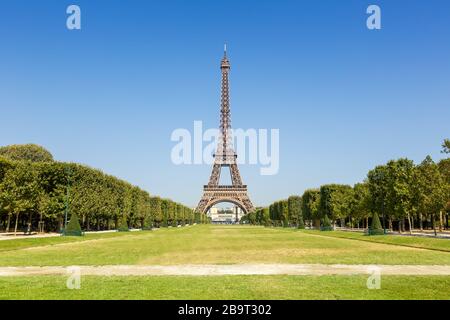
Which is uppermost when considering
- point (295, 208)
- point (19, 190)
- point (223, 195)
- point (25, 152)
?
point (25, 152)

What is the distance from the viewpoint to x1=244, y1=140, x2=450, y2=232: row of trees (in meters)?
47.5

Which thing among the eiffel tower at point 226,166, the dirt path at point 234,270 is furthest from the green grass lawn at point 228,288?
the eiffel tower at point 226,166

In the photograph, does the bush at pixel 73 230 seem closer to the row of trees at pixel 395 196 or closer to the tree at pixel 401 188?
the row of trees at pixel 395 196

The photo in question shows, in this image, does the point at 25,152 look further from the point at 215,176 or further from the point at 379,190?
the point at 379,190

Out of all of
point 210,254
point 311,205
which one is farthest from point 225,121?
point 210,254

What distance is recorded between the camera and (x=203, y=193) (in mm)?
139500

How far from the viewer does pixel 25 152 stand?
9725cm

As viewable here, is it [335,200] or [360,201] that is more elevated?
[335,200]

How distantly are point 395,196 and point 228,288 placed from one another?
48481 mm

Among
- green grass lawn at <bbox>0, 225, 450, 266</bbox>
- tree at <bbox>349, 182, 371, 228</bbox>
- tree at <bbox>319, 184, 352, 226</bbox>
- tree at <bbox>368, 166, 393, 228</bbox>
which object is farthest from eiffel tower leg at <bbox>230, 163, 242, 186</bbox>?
green grass lawn at <bbox>0, 225, 450, 266</bbox>

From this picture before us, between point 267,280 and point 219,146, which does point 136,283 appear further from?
point 219,146

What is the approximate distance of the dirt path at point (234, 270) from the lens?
46.9ft

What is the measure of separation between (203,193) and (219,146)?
1659 cm
